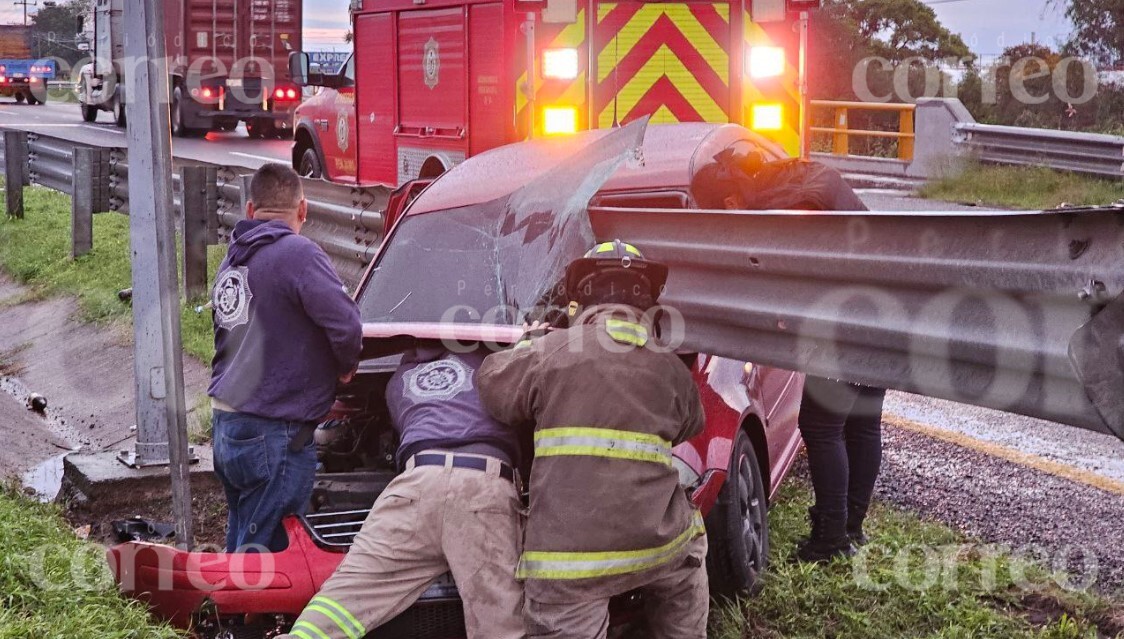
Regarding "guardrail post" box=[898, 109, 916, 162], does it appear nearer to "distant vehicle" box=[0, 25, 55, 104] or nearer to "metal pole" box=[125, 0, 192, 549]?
"metal pole" box=[125, 0, 192, 549]

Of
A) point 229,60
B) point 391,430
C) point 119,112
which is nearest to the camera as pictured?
point 391,430

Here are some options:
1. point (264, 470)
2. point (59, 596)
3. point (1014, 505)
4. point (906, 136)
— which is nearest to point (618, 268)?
point (264, 470)

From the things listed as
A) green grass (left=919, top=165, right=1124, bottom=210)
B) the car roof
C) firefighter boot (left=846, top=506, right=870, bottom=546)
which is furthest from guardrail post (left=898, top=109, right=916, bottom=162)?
firefighter boot (left=846, top=506, right=870, bottom=546)

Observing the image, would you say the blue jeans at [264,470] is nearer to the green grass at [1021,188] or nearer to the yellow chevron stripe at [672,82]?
the yellow chevron stripe at [672,82]

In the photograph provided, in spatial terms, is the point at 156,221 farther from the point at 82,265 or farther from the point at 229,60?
the point at 229,60

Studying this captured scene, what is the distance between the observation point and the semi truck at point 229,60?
90.0 feet

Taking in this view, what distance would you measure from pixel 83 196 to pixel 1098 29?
17925 mm

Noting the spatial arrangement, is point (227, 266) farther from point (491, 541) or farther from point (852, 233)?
point (852, 233)

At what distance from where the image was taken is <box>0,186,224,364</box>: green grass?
33.1 ft

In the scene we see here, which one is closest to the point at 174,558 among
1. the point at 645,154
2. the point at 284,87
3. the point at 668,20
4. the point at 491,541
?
the point at 491,541

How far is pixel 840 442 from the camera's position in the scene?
5.27 m

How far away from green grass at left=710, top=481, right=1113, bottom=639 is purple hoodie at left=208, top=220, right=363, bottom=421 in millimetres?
1535

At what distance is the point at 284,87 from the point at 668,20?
67.7 ft

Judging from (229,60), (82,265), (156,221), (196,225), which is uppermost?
(229,60)
